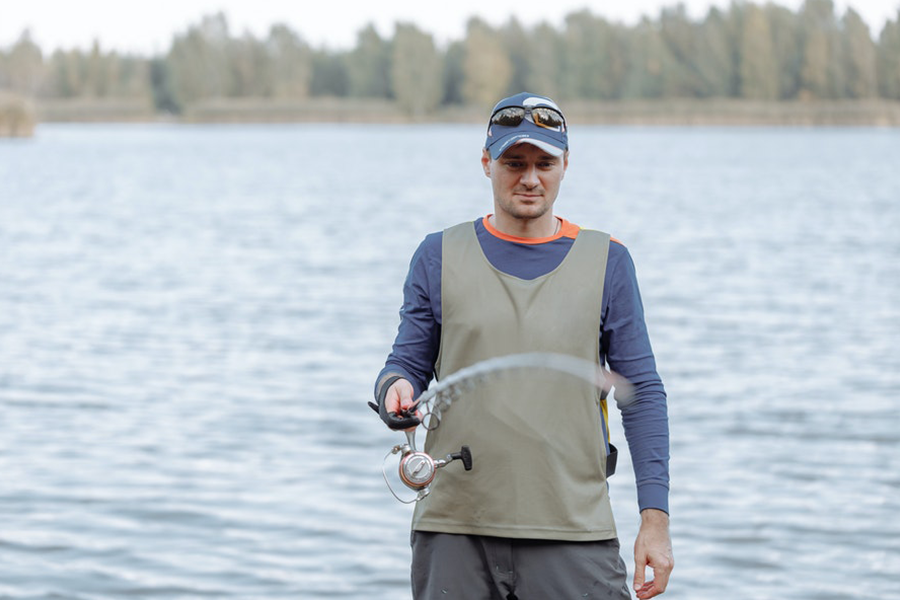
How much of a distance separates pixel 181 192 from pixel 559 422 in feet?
175

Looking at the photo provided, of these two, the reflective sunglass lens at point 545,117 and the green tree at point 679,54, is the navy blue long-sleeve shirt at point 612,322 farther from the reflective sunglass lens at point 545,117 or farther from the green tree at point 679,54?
the green tree at point 679,54

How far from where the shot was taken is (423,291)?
391 centimetres

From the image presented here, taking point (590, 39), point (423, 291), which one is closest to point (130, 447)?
point (423, 291)

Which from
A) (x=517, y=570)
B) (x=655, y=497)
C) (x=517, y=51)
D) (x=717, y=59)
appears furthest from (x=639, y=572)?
(x=517, y=51)

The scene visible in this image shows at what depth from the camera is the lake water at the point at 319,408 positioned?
8.77 metres

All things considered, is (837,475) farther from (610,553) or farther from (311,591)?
(610,553)

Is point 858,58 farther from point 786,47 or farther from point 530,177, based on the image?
point 530,177

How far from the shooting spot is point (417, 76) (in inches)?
6806

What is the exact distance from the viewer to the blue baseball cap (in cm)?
384

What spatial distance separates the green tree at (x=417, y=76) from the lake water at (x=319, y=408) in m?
135

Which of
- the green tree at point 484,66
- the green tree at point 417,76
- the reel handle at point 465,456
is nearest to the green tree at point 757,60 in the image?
the green tree at point 484,66

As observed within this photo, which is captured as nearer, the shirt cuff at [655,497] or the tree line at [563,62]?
the shirt cuff at [655,497]

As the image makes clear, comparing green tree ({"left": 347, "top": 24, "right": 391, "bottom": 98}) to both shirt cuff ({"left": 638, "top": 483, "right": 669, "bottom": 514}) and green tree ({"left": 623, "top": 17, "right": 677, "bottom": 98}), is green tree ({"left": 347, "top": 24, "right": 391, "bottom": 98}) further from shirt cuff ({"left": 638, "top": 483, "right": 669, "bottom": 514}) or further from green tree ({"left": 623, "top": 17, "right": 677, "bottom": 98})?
shirt cuff ({"left": 638, "top": 483, "right": 669, "bottom": 514})

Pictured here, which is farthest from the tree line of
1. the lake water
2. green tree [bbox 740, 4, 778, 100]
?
the lake water
